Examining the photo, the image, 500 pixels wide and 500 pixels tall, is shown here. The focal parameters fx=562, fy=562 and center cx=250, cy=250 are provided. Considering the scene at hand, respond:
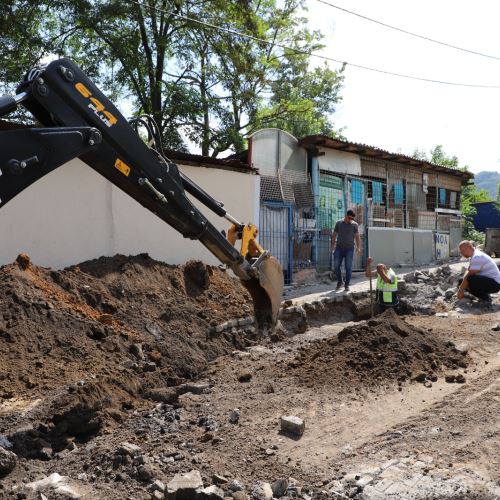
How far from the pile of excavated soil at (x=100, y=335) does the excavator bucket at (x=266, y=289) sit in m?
0.96

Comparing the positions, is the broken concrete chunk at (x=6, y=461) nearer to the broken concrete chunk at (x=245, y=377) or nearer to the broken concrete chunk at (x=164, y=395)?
the broken concrete chunk at (x=164, y=395)

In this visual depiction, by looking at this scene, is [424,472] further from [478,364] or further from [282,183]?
[282,183]

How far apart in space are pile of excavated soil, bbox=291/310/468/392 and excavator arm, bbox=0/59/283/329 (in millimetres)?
1558

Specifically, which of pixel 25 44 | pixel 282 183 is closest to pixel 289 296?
pixel 282 183

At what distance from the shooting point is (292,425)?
175 inches

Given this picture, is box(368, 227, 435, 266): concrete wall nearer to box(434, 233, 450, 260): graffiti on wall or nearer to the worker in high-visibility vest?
box(434, 233, 450, 260): graffiti on wall

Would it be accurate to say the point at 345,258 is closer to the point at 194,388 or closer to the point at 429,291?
the point at 429,291

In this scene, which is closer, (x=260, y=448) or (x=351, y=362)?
(x=260, y=448)

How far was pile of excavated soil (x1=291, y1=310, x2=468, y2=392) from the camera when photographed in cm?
568

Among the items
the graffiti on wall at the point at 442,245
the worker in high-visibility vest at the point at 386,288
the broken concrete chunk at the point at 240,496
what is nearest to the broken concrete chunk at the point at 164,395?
the broken concrete chunk at the point at 240,496

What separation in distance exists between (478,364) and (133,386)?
12.9 feet

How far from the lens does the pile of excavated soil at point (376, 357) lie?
18.6ft

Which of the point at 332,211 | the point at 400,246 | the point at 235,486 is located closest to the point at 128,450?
the point at 235,486

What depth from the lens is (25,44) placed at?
615 inches
